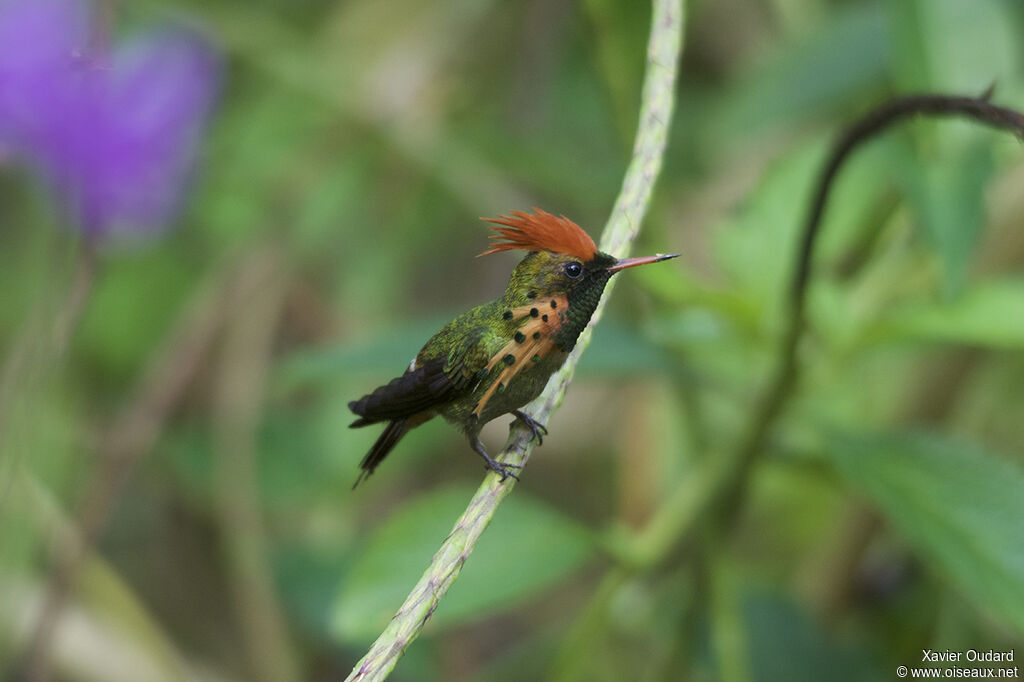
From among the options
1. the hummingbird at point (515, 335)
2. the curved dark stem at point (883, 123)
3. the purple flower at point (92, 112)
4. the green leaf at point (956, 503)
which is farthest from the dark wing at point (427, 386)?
the purple flower at point (92, 112)

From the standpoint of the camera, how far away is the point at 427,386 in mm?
750

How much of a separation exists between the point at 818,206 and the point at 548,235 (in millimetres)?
347

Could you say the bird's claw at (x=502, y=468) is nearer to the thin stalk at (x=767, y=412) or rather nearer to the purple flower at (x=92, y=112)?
the thin stalk at (x=767, y=412)

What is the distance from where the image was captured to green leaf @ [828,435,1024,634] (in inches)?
40.7

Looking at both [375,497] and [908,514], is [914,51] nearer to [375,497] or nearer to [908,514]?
[908,514]

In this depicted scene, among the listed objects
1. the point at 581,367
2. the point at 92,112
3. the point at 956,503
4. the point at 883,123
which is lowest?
the point at 956,503

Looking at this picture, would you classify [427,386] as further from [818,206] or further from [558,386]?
[818,206]

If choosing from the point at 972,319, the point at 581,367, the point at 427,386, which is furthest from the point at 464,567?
the point at 972,319

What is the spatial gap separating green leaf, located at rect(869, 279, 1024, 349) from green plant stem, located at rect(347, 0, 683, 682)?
1.82 ft

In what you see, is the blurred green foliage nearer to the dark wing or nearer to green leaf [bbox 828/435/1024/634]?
green leaf [bbox 828/435/1024/634]

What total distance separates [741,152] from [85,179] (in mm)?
1421

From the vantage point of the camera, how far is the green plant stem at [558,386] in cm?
60

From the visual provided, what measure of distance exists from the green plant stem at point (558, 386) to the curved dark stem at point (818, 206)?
0.18m

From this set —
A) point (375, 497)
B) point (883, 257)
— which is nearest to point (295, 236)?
point (375, 497)
